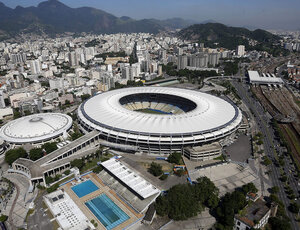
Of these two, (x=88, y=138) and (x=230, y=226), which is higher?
(x=88, y=138)

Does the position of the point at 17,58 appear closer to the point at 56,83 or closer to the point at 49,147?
the point at 56,83

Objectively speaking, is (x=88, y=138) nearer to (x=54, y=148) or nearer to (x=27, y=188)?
(x=54, y=148)

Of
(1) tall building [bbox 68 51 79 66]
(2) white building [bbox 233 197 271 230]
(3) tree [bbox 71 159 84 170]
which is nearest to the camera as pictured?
(2) white building [bbox 233 197 271 230]

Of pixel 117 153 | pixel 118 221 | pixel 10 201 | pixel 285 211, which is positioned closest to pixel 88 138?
pixel 117 153

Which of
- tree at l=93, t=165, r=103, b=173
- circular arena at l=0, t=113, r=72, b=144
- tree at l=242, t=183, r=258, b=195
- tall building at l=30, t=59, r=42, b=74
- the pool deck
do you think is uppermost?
tall building at l=30, t=59, r=42, b=74

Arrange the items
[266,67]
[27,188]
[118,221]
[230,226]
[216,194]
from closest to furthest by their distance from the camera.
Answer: [230,226], [118,221], [216,194], [27,188], [266,67]

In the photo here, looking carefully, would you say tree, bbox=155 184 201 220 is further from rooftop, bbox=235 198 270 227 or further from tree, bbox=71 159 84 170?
tree, bbox=71 159 84 170

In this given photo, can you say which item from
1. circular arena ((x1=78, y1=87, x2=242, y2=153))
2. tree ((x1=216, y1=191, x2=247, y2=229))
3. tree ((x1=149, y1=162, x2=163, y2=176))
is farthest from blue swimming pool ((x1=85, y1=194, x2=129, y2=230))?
circular arena ((x1=78, y1=87, x2=242, y2=153))

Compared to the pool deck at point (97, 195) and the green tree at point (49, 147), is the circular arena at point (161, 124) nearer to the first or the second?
the green tree at point (49, 147)
